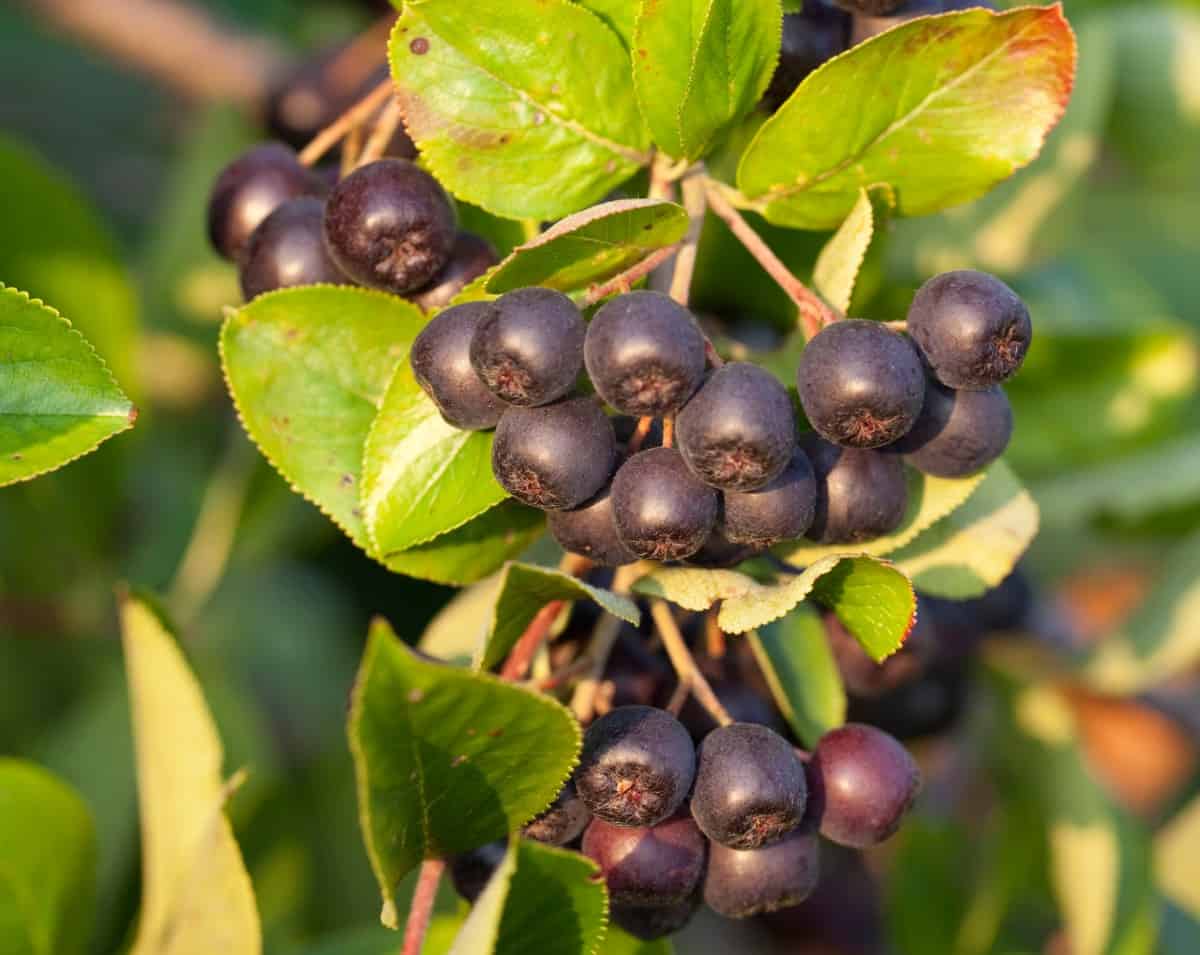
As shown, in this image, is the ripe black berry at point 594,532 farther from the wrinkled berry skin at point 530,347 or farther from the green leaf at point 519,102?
the green leaf at point 519,102

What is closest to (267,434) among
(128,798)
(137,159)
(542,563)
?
(542,563)

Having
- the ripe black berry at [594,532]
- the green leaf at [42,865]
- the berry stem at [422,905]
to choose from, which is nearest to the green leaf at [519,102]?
the ripe black berry at [594,532]

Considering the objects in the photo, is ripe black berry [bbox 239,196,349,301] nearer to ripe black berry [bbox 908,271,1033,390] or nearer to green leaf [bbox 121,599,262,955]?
green leaf [bbox 121,599,262,955]

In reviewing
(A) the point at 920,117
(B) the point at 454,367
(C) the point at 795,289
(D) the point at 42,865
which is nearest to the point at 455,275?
(B) the point at 454,367

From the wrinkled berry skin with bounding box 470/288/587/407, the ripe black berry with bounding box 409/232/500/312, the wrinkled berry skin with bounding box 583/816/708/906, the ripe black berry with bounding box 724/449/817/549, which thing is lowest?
the wrinkled berry skin with bounding box 583/816/708/906

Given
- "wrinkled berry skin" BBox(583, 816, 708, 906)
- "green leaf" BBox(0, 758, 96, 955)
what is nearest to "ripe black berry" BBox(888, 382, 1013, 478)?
"wrinkled berry skin" BBox(583, 816, 708, 906)

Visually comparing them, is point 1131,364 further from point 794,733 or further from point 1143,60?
point 794,733
